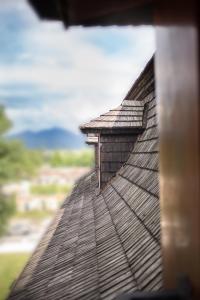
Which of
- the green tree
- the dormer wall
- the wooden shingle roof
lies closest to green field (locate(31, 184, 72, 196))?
the green tree

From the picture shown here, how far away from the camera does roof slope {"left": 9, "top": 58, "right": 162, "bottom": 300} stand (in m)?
3.33

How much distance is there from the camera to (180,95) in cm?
208

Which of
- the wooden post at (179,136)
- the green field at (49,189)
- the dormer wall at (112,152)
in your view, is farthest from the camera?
the green field at (49,189)

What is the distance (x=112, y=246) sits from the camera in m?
4.29

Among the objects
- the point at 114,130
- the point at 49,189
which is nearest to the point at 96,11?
the point at 114,130

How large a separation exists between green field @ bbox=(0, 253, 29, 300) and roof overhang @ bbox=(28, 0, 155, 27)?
17901 millimetres

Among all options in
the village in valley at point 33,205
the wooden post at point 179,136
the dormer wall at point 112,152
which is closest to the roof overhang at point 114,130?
the dormer wall at point 112,152

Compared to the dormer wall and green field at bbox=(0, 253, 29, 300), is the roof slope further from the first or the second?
green field at bbox=(0, 253, 29, 300)

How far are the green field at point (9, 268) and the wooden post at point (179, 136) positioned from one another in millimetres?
18023

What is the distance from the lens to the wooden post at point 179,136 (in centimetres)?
184

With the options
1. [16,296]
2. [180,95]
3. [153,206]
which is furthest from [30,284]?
[180,95]

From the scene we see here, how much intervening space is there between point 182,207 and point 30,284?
10.2 ft

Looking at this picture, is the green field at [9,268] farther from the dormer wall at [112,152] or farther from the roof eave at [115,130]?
the roof eave at [115,130]

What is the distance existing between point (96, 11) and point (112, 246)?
8.17ft
